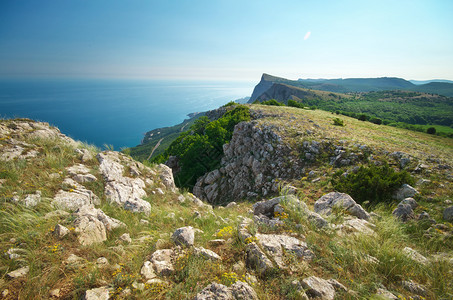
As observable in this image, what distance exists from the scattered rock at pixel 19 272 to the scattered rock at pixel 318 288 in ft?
16.2

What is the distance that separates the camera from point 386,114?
114 metres

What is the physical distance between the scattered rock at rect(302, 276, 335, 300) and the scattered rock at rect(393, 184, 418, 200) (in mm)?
7778

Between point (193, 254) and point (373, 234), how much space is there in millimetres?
4929

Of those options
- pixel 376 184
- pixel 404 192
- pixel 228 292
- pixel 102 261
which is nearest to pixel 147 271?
pixel 102 261

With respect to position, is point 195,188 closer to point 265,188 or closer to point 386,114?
point 265,188

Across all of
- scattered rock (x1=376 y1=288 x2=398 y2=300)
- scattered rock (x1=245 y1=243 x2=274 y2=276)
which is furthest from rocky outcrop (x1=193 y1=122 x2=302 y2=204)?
scattered rock (x1=376 y1=288 x2=398 y2=300)

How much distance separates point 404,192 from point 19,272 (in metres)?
12.8

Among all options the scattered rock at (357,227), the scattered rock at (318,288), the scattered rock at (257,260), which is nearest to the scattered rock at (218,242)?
the scattered rock at (257,260)

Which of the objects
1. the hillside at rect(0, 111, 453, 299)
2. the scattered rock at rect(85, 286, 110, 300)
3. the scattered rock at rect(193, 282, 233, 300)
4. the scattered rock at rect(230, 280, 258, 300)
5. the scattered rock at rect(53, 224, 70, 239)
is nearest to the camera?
the scattered rock at rect(85, 286, 110, 300)

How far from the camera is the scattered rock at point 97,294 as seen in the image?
8.91 ft

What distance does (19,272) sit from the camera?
2.87 meters

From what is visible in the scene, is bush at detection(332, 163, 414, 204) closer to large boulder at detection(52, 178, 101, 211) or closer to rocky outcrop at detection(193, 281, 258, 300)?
rocky outcrop at detection(193, 281, 258, 300)

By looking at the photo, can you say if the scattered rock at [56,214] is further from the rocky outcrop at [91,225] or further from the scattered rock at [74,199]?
the scattered rock at [74,199]

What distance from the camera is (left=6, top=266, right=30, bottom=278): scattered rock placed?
9.18ft
